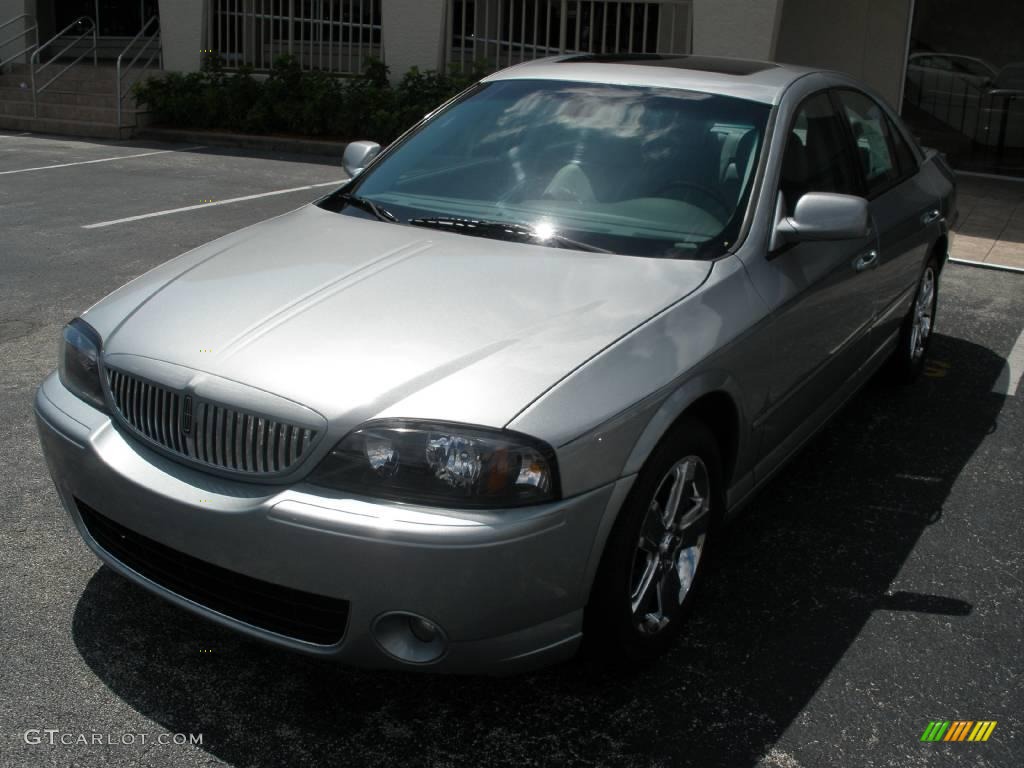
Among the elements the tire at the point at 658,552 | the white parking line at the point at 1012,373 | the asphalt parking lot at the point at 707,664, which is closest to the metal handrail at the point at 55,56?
the asphalt parking lot at the point at 707,664

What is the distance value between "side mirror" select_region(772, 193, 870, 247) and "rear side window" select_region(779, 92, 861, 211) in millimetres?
238

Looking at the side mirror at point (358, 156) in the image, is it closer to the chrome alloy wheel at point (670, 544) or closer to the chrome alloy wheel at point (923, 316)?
the chrome alloy wheel at point (670, 544)

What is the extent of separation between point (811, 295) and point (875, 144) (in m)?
1.44

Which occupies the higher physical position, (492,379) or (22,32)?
(22,32)

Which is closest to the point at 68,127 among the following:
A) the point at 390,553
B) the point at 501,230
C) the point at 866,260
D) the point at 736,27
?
the point at 736,27

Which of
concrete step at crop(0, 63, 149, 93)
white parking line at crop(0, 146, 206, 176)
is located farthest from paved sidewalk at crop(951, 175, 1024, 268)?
concrete step at crop(0, 63, 149, 93)

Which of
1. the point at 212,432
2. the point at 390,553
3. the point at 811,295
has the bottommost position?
the point at 390,553

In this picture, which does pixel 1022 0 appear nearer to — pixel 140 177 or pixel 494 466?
pixel 140 177

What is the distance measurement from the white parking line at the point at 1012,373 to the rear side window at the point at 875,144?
1258mm

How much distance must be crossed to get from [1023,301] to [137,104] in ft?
42.1

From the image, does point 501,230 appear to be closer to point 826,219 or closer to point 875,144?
point 826,219

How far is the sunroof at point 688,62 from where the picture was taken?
4.35 m

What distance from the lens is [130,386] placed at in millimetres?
2961

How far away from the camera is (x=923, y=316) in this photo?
559 centimetres
